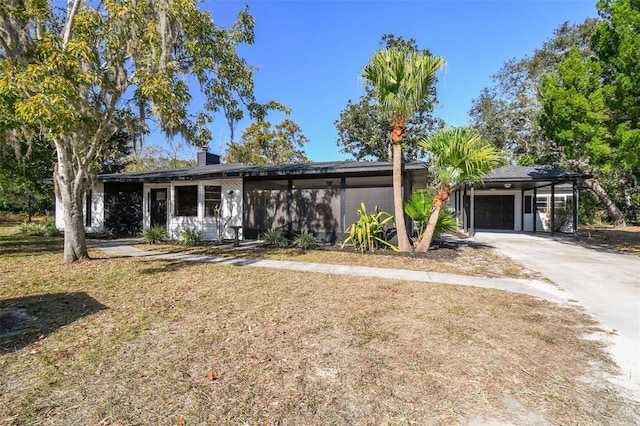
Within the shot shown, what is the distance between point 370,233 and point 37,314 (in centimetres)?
746

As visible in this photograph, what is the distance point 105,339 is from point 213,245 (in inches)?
299

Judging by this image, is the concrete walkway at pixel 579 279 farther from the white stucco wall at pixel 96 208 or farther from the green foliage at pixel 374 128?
the green foliage at pixel 374 128

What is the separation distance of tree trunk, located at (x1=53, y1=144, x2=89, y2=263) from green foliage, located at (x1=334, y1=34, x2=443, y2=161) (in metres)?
19.1

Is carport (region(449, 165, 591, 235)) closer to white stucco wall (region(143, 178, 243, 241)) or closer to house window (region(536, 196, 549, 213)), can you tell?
house window (region(536, 196, 549, 213))

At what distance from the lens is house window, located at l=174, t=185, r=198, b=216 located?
12273 millimetres

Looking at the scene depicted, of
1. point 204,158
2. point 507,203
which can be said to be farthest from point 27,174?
point 507,203

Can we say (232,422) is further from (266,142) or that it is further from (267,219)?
(266,142)

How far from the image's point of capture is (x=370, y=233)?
911 cm

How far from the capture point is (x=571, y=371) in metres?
2.65

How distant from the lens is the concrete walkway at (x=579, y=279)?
326 centimetres

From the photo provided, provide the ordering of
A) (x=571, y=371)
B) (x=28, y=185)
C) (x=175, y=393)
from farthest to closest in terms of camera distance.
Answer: (x=28, y=185) → (x=571, y=371) → (x=175, y=393)

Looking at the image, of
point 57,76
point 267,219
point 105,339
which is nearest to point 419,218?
point 267,219

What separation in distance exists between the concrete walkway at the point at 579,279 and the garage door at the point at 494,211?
8.52 meters

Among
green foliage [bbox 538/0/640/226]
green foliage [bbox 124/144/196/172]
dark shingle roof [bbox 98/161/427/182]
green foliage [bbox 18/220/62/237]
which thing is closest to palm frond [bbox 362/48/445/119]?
dark shingle roof [bbox 98/161/427/182]
